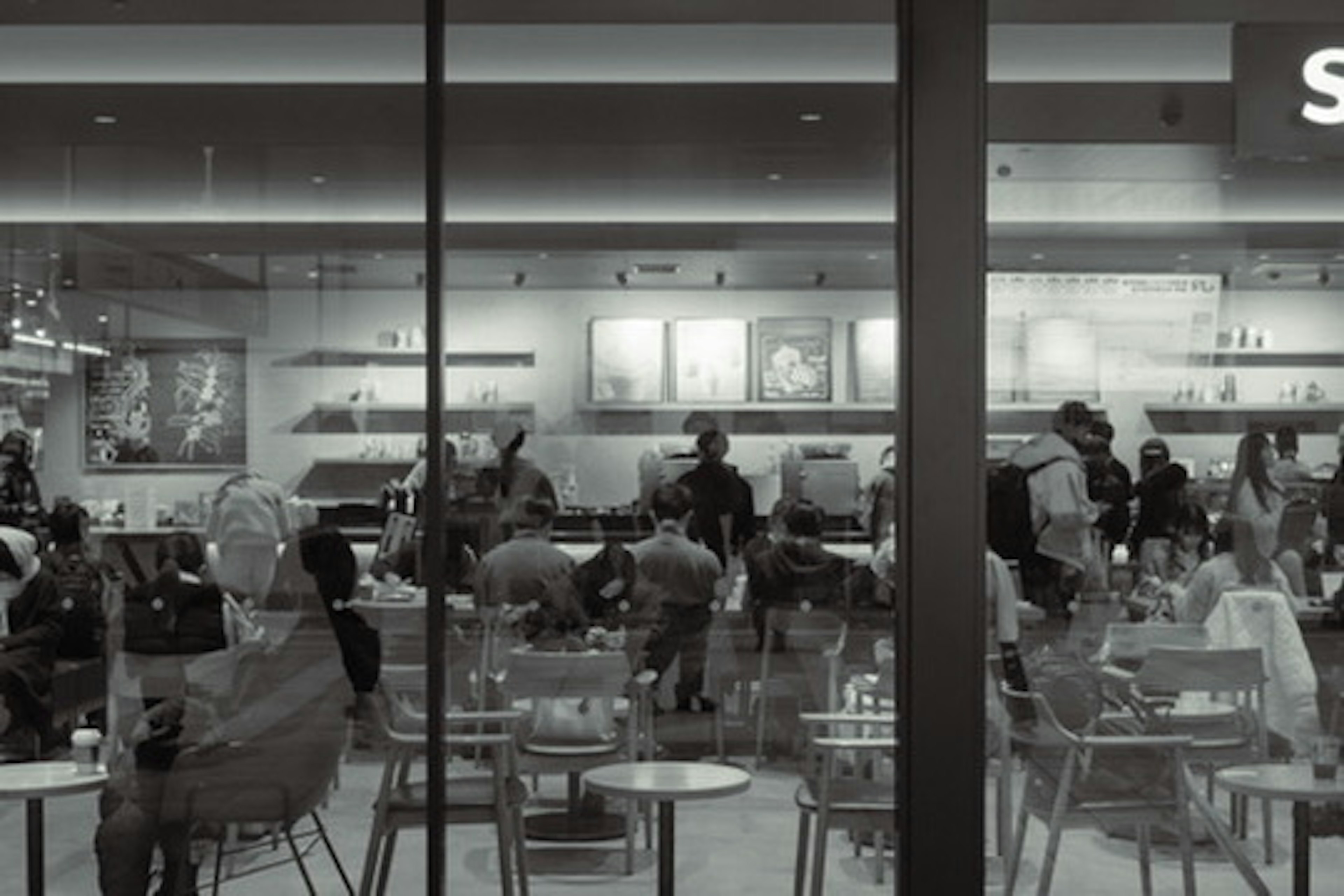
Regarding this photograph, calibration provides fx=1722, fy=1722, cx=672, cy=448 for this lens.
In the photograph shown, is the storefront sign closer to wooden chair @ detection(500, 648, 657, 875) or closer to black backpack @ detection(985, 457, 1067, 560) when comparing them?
black backpack @ detection(985, 457, 1067, 560)

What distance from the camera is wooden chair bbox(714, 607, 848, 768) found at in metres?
5.36

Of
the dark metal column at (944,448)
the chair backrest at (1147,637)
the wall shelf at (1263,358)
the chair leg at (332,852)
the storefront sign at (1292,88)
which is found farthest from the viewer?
the wall shelf at (1263,358)

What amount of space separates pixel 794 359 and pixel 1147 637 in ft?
4.62

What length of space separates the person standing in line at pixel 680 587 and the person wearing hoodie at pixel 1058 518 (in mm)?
1076

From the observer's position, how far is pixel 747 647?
5.60 meters

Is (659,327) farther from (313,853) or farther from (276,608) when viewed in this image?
(313,853)

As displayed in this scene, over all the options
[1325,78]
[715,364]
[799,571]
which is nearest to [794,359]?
[715,364]

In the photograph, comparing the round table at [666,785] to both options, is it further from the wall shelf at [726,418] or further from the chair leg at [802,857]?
the wall shelf at [726,418]

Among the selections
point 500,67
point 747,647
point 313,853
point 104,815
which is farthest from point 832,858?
point 500,67

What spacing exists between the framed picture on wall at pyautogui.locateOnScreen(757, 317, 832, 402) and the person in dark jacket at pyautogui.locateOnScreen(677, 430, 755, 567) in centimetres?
29

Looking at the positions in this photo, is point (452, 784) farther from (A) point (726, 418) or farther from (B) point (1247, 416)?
(B) point (1247, 416)

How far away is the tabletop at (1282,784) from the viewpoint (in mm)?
4203

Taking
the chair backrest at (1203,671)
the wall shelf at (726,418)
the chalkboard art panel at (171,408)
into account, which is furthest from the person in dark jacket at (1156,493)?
the chalkboard art panel at (171,408)

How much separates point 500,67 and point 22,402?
1.98 meters
